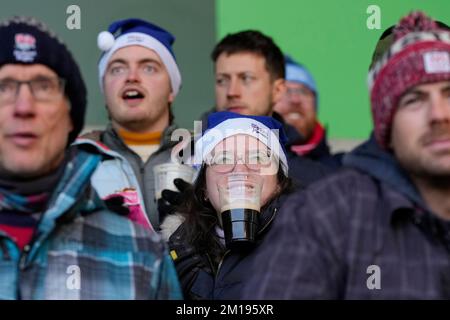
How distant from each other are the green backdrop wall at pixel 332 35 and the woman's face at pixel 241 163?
1.34 meters

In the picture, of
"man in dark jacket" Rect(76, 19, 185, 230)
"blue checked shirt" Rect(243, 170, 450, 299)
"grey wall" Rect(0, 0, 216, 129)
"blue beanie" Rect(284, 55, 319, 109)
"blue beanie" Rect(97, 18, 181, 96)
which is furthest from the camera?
"blue beanie" Rect(284, 55, 319, 109)

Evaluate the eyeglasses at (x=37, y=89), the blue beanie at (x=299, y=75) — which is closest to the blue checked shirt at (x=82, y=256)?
the eyeglasses at (x=37, y=89)

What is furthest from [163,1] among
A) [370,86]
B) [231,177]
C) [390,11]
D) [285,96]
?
[370,86]

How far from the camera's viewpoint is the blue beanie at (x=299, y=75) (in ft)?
20.5

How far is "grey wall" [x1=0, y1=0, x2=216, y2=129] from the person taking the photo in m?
5.61

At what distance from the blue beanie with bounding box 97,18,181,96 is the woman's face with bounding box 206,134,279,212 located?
102 cm

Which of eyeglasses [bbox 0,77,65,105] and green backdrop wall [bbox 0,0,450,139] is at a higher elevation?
green backdrop wall [bbox 0,0,450,139]

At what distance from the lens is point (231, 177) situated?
398 cm

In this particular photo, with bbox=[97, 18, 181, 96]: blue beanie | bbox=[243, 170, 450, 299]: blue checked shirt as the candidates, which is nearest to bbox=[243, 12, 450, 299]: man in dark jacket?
bbox=[243, 170, 450, 299]: blue checked shirt

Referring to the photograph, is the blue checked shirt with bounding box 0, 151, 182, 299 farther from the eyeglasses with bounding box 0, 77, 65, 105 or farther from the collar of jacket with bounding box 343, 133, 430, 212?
the collar of jacket with bounding box 343, 133, 430, 212

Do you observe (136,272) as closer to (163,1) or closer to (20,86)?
(20,86)

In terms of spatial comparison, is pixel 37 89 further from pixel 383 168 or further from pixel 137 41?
pixel 137 41

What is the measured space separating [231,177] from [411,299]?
3.48 feet

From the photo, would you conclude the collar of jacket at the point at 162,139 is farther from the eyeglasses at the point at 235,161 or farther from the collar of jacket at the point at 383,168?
the collar of jacket at the point at 383,168
